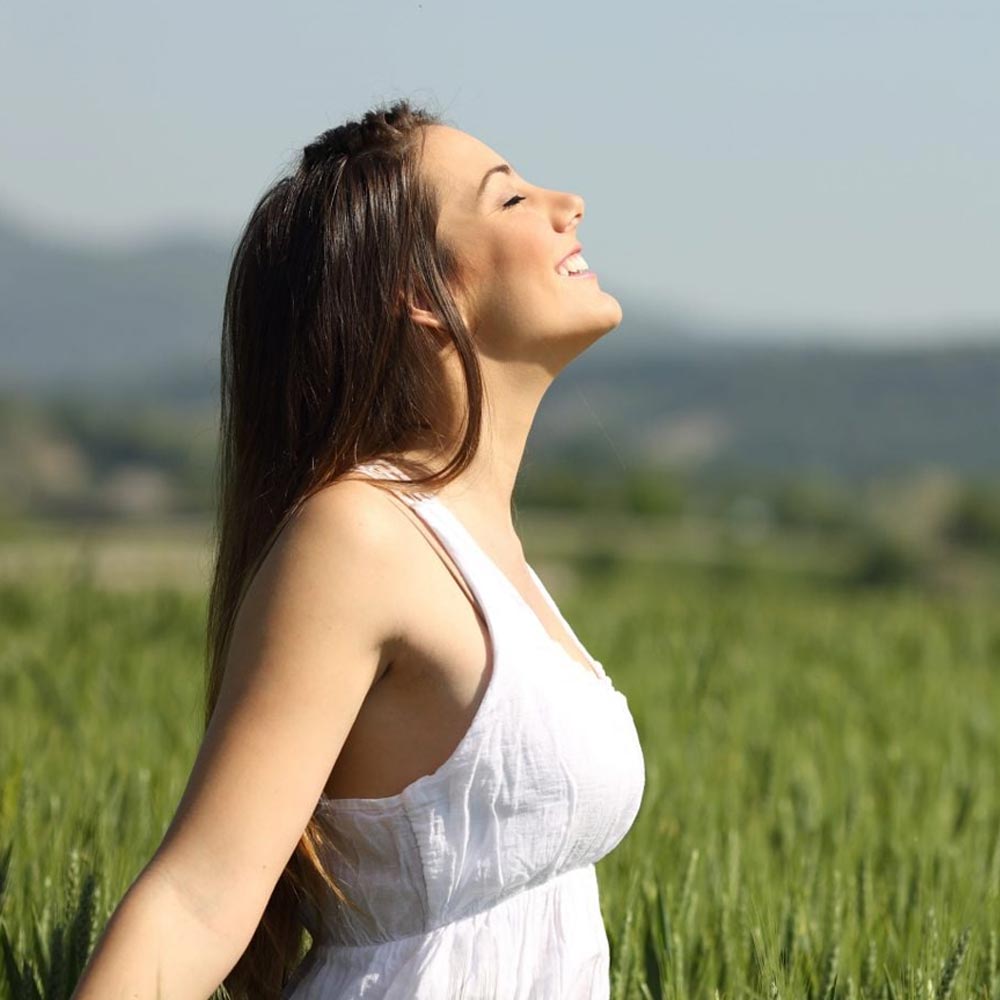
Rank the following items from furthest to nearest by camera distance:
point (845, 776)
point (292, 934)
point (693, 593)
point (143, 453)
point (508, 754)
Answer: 1. point (143, 453)
2. point (693, 593)
3. point (845, 776)
4. point (292, 934)
5. point (508, 754)

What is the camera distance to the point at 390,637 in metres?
1.48

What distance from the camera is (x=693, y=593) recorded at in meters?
9.21

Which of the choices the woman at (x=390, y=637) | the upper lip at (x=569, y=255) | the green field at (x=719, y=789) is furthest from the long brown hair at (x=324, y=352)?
the green field at (x=719, y=789)

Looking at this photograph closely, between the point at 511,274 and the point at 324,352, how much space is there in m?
0.21

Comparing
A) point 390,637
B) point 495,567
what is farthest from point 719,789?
point 390,637

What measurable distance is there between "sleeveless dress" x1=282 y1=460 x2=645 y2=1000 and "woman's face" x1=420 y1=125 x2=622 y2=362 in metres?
0.19

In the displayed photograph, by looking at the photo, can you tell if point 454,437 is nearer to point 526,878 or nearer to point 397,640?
point 397,640

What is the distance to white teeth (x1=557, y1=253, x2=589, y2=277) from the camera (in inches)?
67.8

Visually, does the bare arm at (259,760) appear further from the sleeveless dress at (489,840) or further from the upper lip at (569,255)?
the upper lip at (569,255)

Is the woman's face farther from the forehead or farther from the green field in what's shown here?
the green field

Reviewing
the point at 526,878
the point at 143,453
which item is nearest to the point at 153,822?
the point at 526,878

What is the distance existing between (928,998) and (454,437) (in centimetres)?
74

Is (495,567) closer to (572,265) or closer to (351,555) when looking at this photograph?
(351,555)

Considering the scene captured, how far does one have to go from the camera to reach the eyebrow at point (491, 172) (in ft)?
5.67
